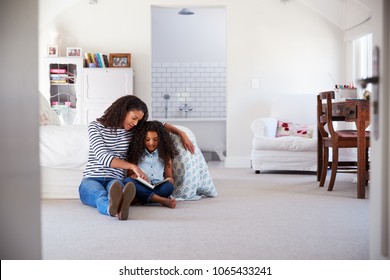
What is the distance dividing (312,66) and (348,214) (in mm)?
3744

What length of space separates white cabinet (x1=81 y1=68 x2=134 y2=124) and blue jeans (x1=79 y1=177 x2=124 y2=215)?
3095mm

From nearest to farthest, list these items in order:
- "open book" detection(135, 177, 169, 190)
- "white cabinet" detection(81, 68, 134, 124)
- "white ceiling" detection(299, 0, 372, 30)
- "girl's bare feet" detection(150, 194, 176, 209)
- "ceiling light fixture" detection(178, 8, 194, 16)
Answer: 1. "open book" detection(135, 177, 169, 190)
2. "girl's bare feet" detection(150, 194, 176, 209)
3. "white ceiling" detection(299, 0, 372, 30)
4. "white cabinet" detection(81, 68, 134, 124)
5. "ceiling light fixture" detection(178, 8, 194, 16)

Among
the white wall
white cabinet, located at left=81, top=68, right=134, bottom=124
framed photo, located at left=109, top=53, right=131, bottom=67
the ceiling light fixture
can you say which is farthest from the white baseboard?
the ceiling light fixture

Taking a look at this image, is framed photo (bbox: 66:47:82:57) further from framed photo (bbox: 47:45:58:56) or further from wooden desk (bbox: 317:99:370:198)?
wooden desk (bbox: 317:99:370:198)

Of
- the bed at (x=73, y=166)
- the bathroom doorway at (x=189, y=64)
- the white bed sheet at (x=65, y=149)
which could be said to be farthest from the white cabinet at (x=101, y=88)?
the white bed sheet at (x=65, y=149)

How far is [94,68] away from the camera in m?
6.69

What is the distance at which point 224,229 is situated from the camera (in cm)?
294

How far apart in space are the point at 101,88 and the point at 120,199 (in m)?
3.78

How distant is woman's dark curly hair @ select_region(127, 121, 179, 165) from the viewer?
3.65m

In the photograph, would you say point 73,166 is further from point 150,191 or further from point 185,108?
point 185,108

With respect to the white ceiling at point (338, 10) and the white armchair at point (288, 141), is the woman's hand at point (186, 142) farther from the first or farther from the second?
the white ceiling at point (338, 10)

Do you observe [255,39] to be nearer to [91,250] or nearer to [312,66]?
[312,66]

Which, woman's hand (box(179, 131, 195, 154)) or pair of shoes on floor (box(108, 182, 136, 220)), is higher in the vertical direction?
woman's hand (box(179, 131, 195, 154))
